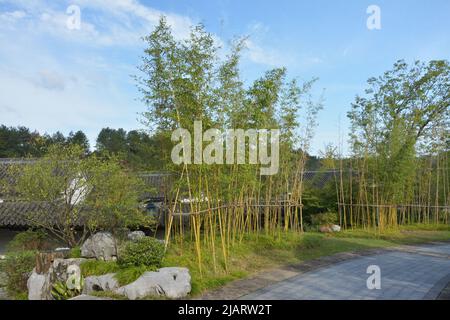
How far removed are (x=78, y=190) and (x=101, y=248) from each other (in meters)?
1.68

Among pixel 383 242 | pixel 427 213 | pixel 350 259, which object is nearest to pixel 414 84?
pixel 427 213

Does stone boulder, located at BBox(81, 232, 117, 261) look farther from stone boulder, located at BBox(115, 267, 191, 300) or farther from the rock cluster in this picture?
stone boulder, located at BBox(115, 267, 191, 300)

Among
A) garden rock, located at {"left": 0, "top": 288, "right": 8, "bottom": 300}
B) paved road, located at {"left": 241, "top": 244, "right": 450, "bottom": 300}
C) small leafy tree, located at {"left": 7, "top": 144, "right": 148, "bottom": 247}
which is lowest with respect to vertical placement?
garden rock, located at {"left": 0, "top": 288, "right": 8, "bottom": 300}

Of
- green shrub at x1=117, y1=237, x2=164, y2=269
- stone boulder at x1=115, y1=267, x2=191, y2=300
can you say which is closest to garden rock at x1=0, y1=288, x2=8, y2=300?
green shrub at x1=117, y1=237, x2=164, y2=269

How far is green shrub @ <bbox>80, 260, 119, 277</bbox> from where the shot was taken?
4.95m

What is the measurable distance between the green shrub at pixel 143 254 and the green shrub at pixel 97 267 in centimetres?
16

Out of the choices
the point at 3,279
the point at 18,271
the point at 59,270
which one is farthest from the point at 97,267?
the point at 3,279

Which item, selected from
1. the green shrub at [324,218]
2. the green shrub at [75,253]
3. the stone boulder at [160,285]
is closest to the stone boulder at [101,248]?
the green shrub at [75,253]

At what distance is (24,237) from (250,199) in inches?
155

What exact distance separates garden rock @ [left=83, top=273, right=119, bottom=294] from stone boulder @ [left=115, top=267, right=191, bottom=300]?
173mm

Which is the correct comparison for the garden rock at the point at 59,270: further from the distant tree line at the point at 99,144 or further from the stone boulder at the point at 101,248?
the distant tree line at the point at 99,144

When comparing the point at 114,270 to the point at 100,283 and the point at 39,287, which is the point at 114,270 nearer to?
the point at 100,283

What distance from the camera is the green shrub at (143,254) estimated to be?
15.4 feet
